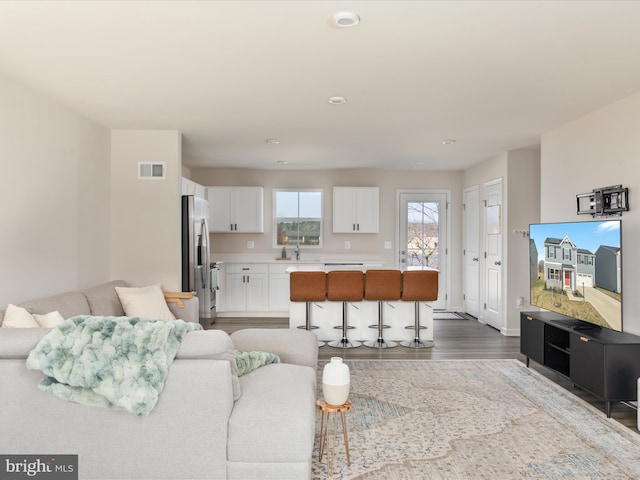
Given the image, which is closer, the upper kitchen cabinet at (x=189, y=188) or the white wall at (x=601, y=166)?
the white wall at (x=601, y=166)

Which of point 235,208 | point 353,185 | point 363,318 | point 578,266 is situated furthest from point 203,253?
point 578,266

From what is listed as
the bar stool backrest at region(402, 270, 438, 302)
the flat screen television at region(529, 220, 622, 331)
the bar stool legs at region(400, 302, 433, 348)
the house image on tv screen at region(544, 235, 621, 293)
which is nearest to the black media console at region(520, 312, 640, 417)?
the flat screen television at region(529, 220, 622, 331)

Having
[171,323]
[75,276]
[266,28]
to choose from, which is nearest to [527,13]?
[266,28]

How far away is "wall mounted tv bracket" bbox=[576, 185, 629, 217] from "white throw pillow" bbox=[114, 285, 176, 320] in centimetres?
410

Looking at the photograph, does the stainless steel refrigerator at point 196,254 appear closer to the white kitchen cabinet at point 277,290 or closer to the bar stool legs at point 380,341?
the white kitchen cabinet at point 277,290

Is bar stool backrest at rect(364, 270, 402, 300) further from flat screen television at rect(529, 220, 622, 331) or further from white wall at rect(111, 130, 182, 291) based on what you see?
white wall at rect(111, 130, 182, 291)

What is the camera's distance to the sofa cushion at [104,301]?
12.8 ft

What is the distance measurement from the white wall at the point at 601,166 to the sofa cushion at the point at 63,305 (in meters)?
4.49

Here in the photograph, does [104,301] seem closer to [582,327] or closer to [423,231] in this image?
[582,327]

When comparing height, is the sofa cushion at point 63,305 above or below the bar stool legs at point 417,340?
above

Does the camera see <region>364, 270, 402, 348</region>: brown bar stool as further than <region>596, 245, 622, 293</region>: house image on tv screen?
Yes

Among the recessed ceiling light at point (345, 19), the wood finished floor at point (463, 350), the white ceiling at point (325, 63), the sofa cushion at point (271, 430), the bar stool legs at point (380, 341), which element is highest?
the white ceiling at point (325, 63)

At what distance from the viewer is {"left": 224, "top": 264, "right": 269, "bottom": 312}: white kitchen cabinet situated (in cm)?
714

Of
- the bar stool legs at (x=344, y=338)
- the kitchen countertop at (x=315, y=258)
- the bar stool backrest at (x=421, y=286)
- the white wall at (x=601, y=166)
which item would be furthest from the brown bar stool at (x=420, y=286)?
the kitchen countertop at (x=315, y=258)
